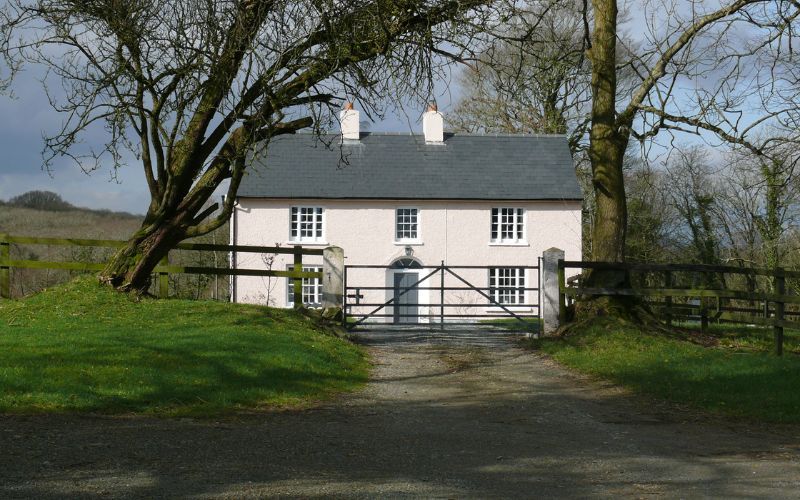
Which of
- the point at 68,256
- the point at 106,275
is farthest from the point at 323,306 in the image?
the point at 68,256

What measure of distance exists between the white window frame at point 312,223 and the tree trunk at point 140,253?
2035cm

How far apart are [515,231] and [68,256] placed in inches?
719

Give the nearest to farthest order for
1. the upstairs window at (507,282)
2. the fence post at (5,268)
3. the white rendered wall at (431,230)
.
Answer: the fence post at (5,268) < the upstairs window at (507,282) < the white rendered wall at (431,230)

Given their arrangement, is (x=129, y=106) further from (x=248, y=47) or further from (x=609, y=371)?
(x=609, y=371)

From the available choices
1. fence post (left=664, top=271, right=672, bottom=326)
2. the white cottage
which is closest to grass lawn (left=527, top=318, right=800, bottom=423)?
fence post (left=664, top=271, right=672, bottom=326)

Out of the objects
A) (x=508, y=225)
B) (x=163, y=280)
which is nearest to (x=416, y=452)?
(x=163, y=280)

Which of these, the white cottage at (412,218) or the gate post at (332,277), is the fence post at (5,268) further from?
the white cottage at (412,218)

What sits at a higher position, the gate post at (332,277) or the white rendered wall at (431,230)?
the white rendered wall at (431,230)

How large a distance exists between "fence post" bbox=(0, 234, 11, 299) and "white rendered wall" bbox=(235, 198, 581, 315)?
19037 millimetres

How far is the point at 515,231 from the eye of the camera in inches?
1506

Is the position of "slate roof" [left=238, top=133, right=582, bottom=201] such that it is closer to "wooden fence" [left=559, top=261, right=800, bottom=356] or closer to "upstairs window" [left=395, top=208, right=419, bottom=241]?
"upstairs window" [left=395, top=208, right=419, bottom=241]

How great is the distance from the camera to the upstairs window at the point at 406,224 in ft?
125

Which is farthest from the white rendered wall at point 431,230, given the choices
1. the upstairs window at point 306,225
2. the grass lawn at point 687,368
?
the grass lawn at point 687,368

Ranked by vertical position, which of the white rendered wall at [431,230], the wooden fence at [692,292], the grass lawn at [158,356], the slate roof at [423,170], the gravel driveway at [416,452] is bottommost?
the gravel driveway at [416,452]
